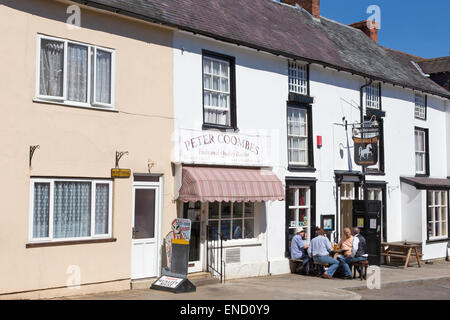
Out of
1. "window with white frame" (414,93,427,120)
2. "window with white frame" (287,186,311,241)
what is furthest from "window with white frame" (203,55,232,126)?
"window with white frame" (414,93,427,120)

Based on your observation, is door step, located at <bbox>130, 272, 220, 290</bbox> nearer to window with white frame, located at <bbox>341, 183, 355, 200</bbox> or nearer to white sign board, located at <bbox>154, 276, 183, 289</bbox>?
white sign board, located at <bbox>154, 276, 183, 289</bbox>

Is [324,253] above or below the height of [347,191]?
below

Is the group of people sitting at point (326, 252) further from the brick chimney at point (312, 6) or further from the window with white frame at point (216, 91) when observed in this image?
the brick chimney at point (312, 6)

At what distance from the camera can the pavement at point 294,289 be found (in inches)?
466

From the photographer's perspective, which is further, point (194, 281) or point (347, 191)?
point (347, 191)

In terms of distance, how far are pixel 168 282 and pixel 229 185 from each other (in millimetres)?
2920

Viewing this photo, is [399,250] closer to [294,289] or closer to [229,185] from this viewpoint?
[294,289]

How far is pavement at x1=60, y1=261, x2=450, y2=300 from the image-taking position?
11.8 meters

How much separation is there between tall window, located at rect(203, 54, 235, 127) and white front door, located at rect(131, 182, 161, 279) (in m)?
2.59

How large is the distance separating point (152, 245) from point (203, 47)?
17.3ft

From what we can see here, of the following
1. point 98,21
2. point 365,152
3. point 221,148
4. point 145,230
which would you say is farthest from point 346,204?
point 98,21

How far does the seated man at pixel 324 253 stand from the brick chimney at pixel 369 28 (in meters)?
12.9

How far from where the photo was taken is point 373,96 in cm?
2023

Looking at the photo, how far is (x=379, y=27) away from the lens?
25.7 m
